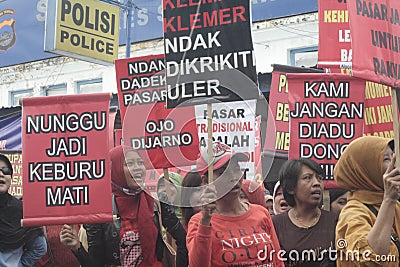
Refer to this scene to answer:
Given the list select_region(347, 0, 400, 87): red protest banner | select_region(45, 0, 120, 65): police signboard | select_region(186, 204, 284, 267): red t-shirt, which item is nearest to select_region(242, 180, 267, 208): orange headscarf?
select_region(186, 204, 284, 267): red t-shirt

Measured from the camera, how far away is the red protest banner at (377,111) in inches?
255

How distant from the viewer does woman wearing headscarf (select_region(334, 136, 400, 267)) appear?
11.0 feet

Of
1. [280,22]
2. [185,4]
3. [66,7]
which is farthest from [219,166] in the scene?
[280,22]

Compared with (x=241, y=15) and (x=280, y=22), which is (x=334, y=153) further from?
(x=280, y=22)

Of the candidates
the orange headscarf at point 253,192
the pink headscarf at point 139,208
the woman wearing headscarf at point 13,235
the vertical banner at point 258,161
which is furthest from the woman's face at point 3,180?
the vertical banner at point 258,161

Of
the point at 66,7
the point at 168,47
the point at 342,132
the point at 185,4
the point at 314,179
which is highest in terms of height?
the point at 66,7

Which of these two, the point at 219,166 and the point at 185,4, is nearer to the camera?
the point at 219,166

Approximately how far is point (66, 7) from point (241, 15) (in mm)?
6590

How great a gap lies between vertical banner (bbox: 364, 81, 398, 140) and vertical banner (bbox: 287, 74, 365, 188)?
0.98 feet

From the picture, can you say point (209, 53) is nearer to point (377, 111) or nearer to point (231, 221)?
point (231, 221)

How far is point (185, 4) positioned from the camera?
4633 millimetres

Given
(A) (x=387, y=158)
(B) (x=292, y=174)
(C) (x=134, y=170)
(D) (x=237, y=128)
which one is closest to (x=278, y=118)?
(D) (x=237, y=128)

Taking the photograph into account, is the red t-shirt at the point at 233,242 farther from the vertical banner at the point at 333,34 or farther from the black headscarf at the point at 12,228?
the vertical banner at the point at 333,34

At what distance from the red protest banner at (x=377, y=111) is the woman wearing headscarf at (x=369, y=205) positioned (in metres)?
2.80
